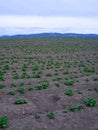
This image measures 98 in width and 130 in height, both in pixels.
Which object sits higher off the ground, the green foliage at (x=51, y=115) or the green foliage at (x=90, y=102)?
the green foliage at (x=90, y=102)

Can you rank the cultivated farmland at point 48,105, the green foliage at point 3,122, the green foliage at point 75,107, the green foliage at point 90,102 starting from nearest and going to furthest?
1. the green foliage at point 3,122
2. the cultivated farmland at point 48,105
3. the green foliage at point 75,107
4. the green foliage at point 90,102

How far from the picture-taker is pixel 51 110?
31.4 feet

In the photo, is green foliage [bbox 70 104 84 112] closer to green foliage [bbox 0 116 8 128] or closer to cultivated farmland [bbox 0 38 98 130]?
cultivated farmland [bbox 0 38 98 130]

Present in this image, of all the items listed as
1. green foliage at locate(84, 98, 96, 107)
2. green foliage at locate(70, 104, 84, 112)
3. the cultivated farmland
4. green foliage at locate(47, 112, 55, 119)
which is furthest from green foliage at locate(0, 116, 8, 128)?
green foliage at locate(84, 98, 96, 107)

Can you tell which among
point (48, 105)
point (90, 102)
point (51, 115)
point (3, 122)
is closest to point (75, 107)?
point (90, 102)

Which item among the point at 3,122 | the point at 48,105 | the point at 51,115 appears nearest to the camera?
the point at 3,122

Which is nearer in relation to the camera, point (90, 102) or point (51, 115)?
point (51, 115)

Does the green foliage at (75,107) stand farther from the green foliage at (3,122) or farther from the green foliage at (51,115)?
the green foliage at (3,122)

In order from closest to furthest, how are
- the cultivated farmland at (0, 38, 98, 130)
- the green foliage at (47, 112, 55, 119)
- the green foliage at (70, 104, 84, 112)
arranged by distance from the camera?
the cultivated farmland at (0, 38, 98, 130)
the green foliage at (47, 112, 55, 119)
the green foliage at (70, 104, 84, 112)

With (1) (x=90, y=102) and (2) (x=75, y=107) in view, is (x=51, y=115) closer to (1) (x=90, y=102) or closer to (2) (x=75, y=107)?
(2) (x=75, y=107)

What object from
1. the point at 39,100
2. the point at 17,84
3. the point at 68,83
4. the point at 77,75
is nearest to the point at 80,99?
the point at 39,100

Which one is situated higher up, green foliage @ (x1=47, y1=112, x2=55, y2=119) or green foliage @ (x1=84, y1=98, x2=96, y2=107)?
green foliage @ (x1=84, y1=98, x2=96, y2=107)

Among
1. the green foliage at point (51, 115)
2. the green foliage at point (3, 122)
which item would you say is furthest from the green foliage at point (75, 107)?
the green foliage at point (3, 122)

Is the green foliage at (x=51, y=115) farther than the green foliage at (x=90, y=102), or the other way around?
the green foliage at (x=90, y=102)
